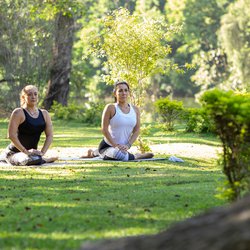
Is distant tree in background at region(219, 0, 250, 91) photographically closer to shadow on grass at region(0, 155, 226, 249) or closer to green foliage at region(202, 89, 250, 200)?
shadow on grass at region(0, 155, 226, 249)

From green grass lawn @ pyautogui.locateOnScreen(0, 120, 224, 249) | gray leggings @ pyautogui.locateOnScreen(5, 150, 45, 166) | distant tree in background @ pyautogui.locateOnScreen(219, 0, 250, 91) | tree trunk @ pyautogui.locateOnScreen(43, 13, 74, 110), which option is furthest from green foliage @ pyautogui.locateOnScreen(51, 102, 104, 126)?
distant tree in background @ pyautogui.locateOnScreen(219, 0, 250, 91)

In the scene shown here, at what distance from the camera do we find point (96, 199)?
8664mm

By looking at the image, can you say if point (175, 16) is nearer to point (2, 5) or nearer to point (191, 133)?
point (2, 5)

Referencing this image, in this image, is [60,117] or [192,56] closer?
[60,117]

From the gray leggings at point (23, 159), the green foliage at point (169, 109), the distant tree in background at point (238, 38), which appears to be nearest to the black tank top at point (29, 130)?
the gray leggings at point (23, 159)

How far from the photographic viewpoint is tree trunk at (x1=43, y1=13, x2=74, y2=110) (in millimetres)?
28750

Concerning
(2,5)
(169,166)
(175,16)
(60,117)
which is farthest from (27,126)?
(175,16)

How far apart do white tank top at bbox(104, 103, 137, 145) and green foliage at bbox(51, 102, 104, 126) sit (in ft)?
40.9

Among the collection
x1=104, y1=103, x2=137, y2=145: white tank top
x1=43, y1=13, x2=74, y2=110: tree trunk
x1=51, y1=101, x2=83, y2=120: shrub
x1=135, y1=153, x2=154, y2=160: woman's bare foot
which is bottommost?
x1=51, y1=101, x2=83, y2=120: shrub

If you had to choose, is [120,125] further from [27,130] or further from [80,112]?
[80,112]

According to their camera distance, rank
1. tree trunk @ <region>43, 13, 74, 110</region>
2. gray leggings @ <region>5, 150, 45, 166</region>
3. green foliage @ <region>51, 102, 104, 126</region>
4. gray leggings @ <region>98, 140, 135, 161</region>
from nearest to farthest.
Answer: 1. gray leggings @ <region>5, 150, 45, 166</region>
2. gray leggings @ <region>98, 140, 135, 161</region>
3. green foliage @ <region>51, 102, 104, 126</region>
4. tree trunk @ <region>43, 13, 74, 110</region>

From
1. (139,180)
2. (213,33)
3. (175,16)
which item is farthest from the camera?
(213,33)

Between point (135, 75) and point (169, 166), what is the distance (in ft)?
9.31

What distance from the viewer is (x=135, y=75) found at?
14727 millimetres
